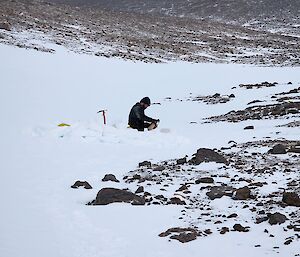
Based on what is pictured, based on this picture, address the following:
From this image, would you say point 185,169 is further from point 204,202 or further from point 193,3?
point 193,3

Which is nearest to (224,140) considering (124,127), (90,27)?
(124,127)

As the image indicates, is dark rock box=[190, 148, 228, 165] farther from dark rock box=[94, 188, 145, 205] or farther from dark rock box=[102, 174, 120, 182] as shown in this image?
dark rock box=[94, 188, 145, 205]

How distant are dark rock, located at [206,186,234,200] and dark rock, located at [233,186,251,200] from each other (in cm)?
14

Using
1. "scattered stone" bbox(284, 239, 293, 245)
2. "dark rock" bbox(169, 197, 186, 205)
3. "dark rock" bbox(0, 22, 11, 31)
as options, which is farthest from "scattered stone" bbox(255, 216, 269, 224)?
"dark rock" bbox(0, 22, 11, 31)

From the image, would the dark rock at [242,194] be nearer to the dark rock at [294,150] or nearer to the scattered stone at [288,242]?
the scattered stone at [288,242]

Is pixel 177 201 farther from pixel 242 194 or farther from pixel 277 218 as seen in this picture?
pixel 277 218

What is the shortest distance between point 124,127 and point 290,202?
24.6 feet

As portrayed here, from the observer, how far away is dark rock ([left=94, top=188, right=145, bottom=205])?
636 centimetres

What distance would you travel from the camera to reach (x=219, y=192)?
6.50 meters

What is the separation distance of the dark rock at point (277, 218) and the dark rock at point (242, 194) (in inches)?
36.5

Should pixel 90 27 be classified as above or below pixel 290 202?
above

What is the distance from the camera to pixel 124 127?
41.9ft

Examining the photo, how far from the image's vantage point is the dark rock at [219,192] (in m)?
6.43

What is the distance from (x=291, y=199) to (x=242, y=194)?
0.72 m
